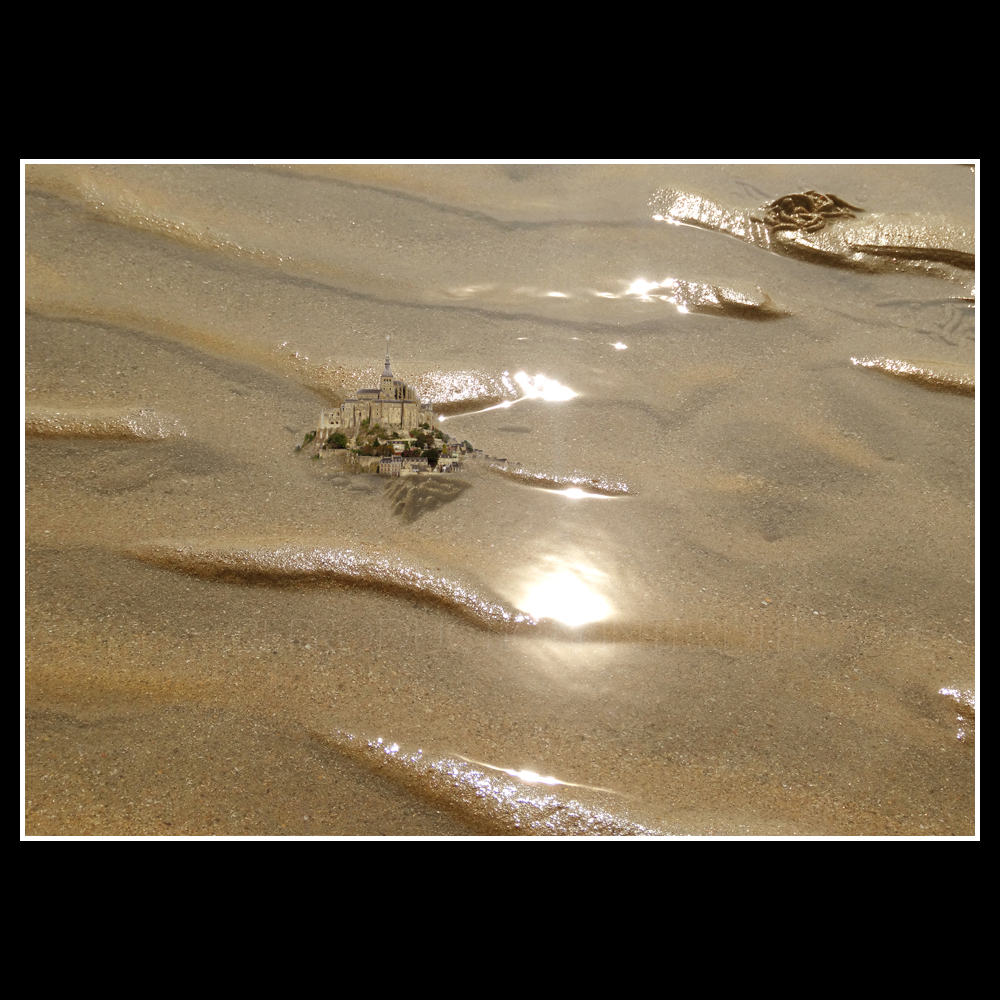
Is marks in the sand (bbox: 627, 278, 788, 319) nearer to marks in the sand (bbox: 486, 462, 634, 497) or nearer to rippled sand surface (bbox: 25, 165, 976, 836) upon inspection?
rippled sand surface (bbox: 25, 165, 976, 836)

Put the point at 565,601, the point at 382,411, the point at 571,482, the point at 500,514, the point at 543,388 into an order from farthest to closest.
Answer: the point at 543,388 < the point at 382,411 < the point at 571,482 < the point at 500,514 < the point at 565,601

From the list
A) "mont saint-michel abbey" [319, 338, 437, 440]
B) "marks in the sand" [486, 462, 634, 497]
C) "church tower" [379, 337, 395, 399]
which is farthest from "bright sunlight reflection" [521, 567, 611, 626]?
"church tower" [379, 337, 395, 399]

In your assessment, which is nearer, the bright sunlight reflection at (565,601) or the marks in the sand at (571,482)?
the bright sunlight reflection at (565,601)

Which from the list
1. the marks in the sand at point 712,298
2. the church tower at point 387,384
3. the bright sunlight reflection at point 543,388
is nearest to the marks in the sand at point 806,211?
the marks in the sand at point 712,298

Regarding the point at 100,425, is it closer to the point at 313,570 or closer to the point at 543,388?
the point at 313,570

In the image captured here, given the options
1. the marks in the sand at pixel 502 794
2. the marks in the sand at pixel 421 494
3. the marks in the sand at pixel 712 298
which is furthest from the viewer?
the marks in the sand at pixel 712 298

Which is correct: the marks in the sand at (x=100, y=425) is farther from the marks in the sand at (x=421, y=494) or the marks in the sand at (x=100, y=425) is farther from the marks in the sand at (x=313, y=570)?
the marks in the sand at (x=421, y=494)

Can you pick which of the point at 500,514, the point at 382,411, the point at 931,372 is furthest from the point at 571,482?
the point at 931,372
